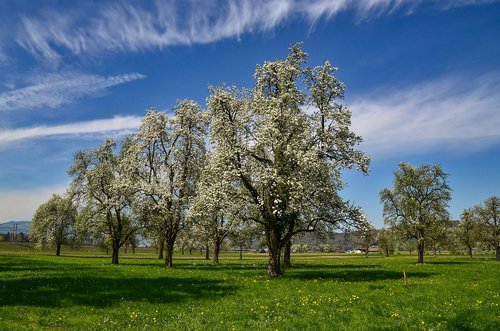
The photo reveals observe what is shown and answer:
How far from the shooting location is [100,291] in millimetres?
24734

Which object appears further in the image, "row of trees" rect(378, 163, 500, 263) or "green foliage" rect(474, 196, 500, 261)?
"green foliage" rect(474, 196, 500, 261)

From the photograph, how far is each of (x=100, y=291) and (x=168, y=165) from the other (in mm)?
27921

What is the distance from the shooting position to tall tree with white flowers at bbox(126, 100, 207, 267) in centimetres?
4981

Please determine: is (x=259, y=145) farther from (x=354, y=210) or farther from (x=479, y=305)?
(x=479, y=305)

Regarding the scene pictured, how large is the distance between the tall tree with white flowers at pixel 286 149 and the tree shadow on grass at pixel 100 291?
8.48 metres

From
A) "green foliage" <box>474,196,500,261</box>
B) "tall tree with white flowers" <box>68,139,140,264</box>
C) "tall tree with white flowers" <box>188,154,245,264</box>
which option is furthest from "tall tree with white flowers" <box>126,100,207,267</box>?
"green foliage" <box>474,196,500,261</box>

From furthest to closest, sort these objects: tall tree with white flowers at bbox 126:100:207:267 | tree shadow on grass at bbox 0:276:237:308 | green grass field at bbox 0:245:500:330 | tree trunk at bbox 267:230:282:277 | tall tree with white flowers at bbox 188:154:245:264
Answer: tall tree with white flowers at bbox 126:100:207:267 → tree trunk at bbox 267:230:282:277 → tall tree with white flowers at bbox 188:154:245:264 → tree shadow on grass at bbox 0:276:237:308 → green grass field at bbox 0:245:500:330

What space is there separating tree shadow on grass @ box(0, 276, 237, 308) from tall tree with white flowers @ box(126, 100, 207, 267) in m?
18.7

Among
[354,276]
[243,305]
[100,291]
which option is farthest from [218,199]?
[243,305]

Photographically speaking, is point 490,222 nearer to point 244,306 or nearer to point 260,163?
point 260,163

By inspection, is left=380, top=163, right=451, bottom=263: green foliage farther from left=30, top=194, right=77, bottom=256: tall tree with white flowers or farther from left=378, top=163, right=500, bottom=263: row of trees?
left=30, top=194, right=77, bottom=256: tall tree with white flowers

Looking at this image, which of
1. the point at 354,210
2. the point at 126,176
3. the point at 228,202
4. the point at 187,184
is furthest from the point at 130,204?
the point at 354,210

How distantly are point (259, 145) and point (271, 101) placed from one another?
4077 mm

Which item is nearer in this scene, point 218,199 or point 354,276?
point 218,199
